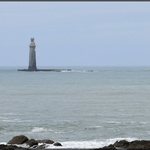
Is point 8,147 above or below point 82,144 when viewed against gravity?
above

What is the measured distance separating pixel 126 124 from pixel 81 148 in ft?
34.8

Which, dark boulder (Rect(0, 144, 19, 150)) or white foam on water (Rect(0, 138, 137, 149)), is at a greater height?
dark boulder (Rect(0, 144, 19, 150))

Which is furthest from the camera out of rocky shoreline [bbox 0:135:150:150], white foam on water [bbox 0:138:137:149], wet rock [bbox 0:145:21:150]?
white foam on water [bbox 0:138:137:149]

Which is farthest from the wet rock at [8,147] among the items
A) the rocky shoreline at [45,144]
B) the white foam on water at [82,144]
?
the white foam on water at [82,144]

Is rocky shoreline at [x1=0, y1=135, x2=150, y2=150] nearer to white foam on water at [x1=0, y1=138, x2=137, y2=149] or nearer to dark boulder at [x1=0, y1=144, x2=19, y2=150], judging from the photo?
dark boulder at [x1=0, y1=144, x2=19, y2=150]

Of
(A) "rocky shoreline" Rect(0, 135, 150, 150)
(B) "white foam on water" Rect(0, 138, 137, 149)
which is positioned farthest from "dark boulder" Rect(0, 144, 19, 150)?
(B) "white foam on water" Rect(0, 138, 137, 149)

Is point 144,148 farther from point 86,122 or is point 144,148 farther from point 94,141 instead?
point 86,122

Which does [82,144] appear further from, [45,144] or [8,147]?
[8,147]

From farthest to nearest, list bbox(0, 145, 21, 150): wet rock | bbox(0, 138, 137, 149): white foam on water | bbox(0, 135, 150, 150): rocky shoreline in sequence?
bbox(0, 138, 137, 149): white foam on water, bbox(0, 135, 150, 150): rocky shoreline, bbox(0, 145, 21, 150): wet rock

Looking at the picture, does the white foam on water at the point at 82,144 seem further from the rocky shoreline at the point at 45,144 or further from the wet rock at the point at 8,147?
the wet rock at the point at 8,147

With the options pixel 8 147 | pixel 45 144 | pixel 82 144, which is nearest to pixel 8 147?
pixel 8 147

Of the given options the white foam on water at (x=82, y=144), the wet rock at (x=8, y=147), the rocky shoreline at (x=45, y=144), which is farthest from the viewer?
the white foam on water at (x=82, y=144)

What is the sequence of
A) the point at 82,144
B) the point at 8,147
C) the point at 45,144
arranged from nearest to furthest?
the point at 8,147 → the point at 45,144 → the point at 82,144

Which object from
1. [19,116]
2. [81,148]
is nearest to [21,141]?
[81,148]
